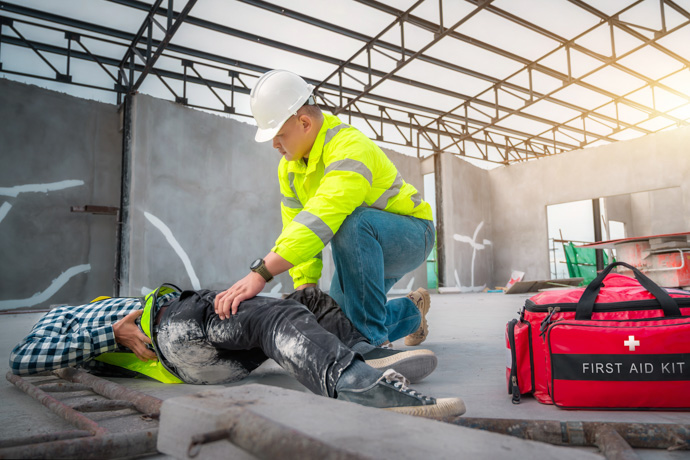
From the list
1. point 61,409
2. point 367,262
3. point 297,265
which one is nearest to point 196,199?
point 297,265

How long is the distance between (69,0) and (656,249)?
9414mm

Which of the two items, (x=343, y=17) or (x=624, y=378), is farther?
(x=343, y=17)

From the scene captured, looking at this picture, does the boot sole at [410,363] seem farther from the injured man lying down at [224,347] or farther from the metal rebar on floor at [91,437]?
the metal rebar on floor at [91,437]

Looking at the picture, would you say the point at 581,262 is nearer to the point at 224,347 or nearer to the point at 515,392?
the point at 515,392

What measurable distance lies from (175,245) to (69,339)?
5983 mm

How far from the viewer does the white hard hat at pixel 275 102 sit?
2016 mm

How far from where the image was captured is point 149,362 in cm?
166

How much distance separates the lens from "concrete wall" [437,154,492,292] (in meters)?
11.6

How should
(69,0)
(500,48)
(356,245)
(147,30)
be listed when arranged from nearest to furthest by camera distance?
(356,245), (69,0), (147,30), (500,48)

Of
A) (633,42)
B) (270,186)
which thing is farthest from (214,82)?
(633,42)

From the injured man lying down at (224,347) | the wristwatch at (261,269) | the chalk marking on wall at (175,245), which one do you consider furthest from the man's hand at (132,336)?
the chalk marking on wall at (175,245)

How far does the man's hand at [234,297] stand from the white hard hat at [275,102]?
83 centimetres

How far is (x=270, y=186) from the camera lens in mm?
8594

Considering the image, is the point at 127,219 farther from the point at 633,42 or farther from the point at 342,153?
the point at 633,42
